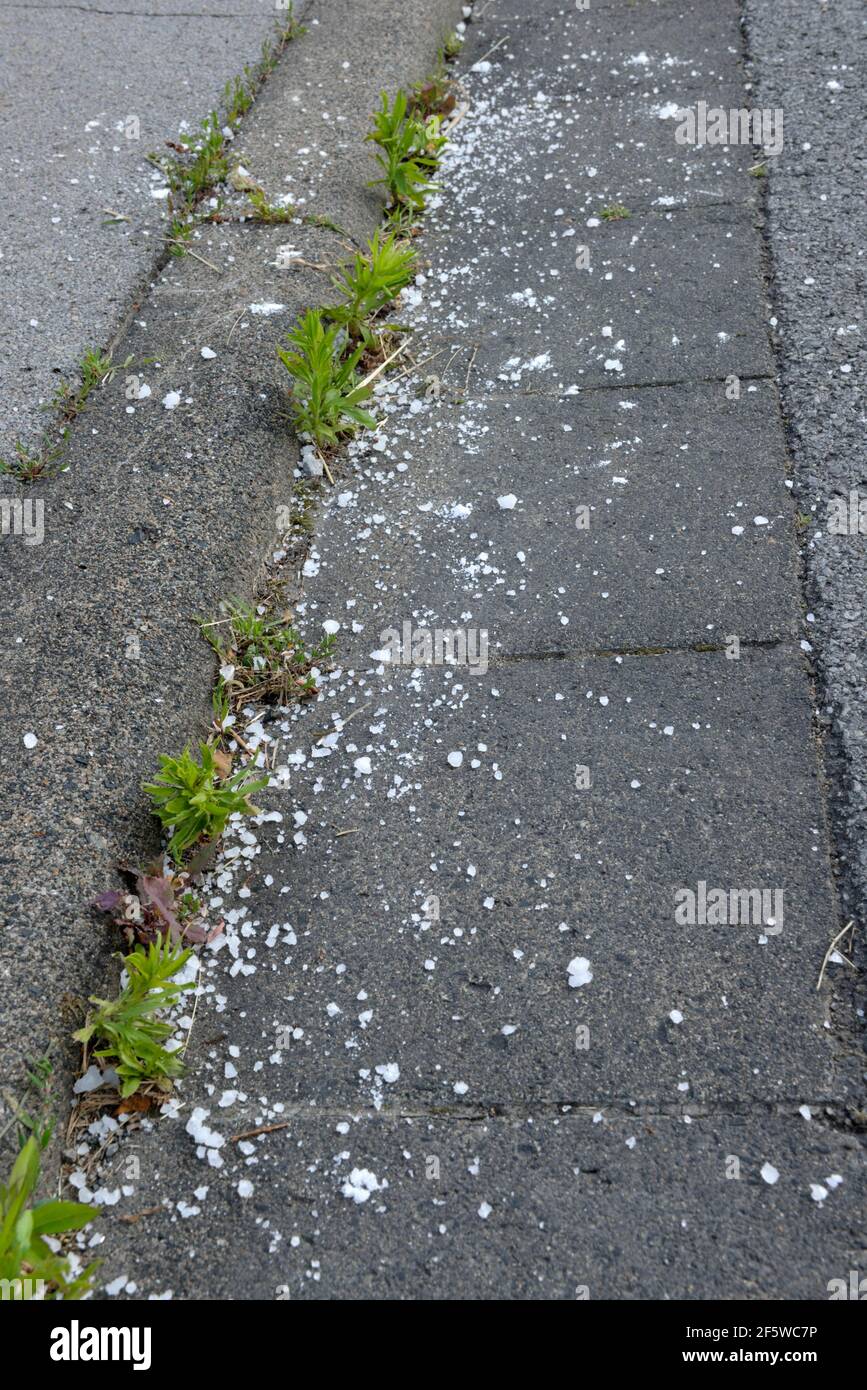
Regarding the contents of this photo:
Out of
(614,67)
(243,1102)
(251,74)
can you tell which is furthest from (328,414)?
(614,67)

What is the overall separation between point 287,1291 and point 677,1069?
2.26ft

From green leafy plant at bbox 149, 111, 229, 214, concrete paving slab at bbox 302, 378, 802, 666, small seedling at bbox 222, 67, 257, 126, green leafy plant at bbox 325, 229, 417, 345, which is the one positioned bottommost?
concrete paving slab at bbox 302, 378, 802, 666

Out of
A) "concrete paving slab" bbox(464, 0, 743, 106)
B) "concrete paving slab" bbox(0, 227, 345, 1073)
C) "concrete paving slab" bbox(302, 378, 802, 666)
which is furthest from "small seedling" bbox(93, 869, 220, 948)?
"concrete paving slab" bbox(464, 0, 743, 106)

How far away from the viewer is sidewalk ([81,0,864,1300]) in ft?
5.38

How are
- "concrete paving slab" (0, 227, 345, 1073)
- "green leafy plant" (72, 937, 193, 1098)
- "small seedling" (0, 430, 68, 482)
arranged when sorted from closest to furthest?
"green leafy plant" (72, 937, 193, 1098) → "concrete paving slab" (0, 227, 345, 1073) → "small seedling" (0, 430, 68, 482)

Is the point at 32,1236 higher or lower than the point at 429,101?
lower

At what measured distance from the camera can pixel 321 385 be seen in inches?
108

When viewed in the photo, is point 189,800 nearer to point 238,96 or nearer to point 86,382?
point 86,382

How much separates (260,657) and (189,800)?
1.51ft

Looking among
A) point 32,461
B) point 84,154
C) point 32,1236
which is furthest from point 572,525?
point 84,154

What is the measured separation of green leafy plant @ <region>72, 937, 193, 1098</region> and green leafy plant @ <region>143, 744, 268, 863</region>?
0.24 m

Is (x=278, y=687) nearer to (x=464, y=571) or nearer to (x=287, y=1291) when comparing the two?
(x=464, y=571)

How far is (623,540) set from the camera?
2.59 metres

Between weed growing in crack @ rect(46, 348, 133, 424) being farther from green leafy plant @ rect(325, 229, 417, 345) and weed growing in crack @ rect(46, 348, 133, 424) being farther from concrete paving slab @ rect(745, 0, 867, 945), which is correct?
concrete paving slab @ rect(745, 0, 867, 945)
